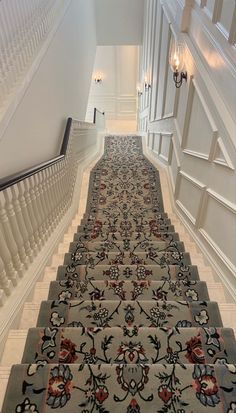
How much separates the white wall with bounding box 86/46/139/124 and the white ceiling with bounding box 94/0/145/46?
2.06 meters

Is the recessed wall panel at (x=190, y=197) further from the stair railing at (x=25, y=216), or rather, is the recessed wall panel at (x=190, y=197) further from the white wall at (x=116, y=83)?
the white wall at (x=116, y=83)

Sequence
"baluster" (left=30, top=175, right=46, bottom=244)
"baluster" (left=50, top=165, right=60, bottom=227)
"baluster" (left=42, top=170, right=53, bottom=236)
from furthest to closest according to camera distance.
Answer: "baluster" (left=50, top=165, right=60, bottom=227)
"baluster" (left=42, top=170, right=53, bottom=236)
"baluster" (left=30, top=175, right=46, bottom=244)

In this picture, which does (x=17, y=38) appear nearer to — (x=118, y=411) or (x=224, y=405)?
(x=118, y=411)

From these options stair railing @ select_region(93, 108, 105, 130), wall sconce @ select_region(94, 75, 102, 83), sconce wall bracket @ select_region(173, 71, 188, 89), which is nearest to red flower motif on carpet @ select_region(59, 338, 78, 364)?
sconce wall bracket @ select_region(173, 71, 188, 89)

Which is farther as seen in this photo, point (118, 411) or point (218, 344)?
point (218, 344)

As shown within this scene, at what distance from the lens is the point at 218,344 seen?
4.51 ft

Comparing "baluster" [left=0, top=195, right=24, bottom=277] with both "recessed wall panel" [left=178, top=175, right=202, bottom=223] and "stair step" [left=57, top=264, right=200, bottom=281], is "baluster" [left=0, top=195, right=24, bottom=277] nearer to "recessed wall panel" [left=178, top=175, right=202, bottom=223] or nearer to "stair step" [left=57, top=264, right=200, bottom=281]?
"stair step" [left=57, top=264, right=200, bottom=281]

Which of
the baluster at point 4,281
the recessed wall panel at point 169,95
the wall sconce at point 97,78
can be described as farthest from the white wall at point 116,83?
the baluster at point 4,281

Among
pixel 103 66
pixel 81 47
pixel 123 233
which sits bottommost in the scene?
pixel 123 233

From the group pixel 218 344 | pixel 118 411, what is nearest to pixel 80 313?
pixel 118 411

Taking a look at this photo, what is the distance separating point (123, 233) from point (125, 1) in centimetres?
774

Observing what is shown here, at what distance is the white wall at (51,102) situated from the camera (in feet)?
7.03

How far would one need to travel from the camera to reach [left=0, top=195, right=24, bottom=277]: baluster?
61.2 inches

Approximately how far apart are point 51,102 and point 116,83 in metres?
9.07
